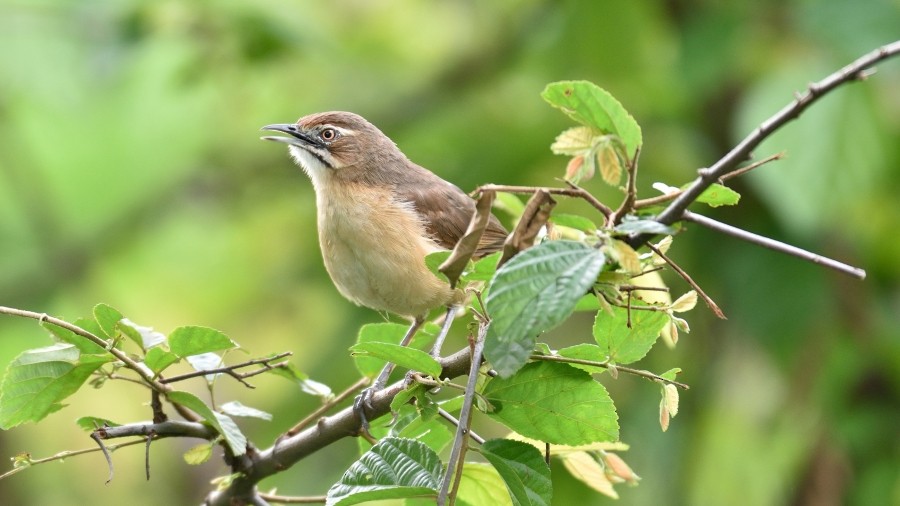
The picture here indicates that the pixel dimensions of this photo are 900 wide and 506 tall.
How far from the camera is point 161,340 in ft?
8.94

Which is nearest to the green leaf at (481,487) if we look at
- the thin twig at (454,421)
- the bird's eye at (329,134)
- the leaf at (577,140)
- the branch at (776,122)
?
the thin twig at (454,421)

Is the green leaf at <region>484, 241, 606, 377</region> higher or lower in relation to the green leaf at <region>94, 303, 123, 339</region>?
higher

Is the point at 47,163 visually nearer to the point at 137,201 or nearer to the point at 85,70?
the point at 137,201

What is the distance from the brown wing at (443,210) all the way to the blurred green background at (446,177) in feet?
2.45

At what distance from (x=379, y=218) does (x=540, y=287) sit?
9.68ft

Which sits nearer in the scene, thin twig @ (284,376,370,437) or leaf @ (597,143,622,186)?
leaf @ (597,143,622,186)

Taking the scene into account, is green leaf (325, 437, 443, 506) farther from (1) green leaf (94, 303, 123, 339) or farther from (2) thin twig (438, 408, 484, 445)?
(1) green leaf (94, 303, 123, 339)

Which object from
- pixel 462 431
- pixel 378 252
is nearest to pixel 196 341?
pixel 462 431

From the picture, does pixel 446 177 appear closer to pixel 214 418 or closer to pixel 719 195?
pixel 214 418

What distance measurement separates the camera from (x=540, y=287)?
197 centimetres

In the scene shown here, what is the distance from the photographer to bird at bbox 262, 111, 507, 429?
15.2 feet

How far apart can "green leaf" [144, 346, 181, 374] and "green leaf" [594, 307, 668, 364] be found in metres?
1.08

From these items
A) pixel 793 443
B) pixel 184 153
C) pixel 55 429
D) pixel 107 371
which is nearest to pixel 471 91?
pixel 184 153

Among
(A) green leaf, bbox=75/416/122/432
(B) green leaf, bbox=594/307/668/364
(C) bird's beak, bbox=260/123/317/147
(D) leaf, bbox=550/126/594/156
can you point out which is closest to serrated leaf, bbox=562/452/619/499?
(B) green leaf, bbox=594/307/668/364
